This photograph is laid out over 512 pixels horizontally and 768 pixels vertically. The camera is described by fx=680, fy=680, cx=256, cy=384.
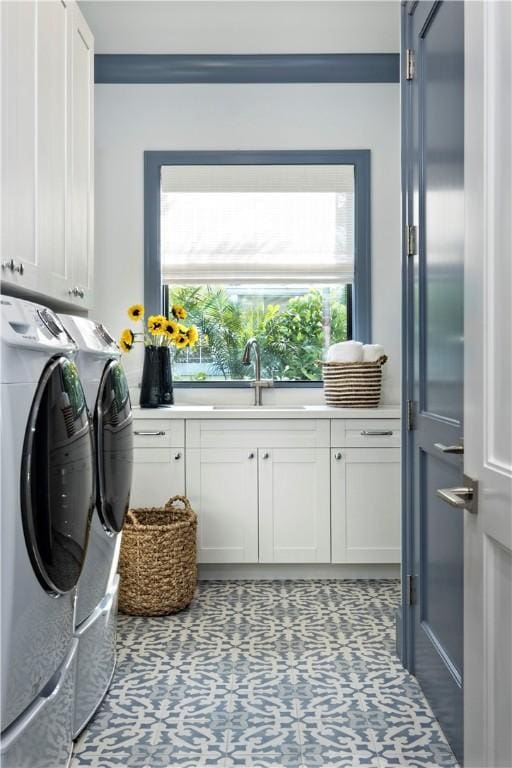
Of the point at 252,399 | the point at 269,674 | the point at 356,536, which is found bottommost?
the point at 269,674

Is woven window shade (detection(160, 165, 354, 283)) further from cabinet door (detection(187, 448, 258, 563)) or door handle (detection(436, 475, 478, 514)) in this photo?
door handle (detection(436, 475, 478, 514))

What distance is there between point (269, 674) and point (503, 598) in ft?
4.85

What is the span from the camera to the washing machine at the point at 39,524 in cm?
132

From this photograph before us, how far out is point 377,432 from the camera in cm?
345

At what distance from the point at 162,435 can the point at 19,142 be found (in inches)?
69.7

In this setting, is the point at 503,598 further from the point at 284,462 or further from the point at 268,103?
the point at 268,103

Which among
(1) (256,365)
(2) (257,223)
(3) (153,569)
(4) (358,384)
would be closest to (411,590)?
(3) (153,569)

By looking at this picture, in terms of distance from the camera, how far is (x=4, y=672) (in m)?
1.33

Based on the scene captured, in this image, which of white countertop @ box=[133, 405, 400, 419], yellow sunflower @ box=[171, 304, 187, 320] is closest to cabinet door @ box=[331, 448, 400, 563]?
white countertop @ box=[133, 405, 400, 419]

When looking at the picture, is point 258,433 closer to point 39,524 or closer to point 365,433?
point 365,433

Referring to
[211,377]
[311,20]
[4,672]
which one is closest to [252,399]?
[211,377]

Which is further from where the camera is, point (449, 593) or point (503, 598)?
point (449, 593)

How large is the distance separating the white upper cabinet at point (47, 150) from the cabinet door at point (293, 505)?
127cm

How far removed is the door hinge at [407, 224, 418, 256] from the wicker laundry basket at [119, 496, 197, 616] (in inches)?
59.5
